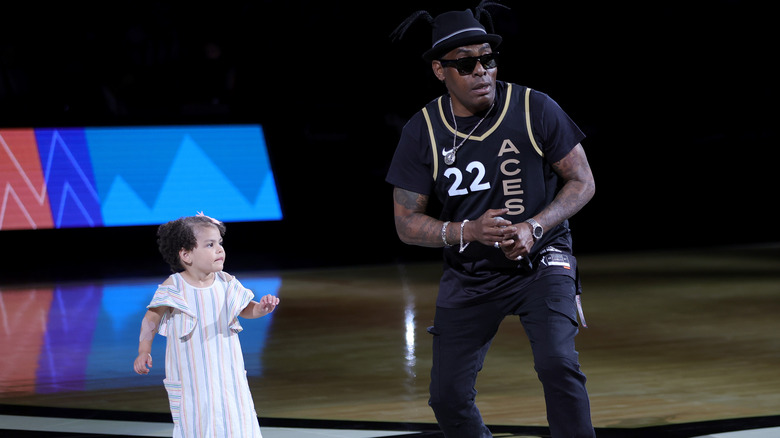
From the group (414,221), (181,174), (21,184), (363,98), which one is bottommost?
(414,221)

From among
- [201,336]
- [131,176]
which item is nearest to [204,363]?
[201,336]

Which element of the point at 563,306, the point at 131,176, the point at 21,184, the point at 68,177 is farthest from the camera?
the point at 131,176

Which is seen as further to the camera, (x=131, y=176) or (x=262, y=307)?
(x=131, y=176)

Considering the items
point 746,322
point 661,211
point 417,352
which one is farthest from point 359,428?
point 661,211

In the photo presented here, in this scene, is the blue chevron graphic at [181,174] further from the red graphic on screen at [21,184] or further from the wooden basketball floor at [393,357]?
the wooden basketball floor at [393,357]

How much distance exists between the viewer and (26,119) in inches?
502

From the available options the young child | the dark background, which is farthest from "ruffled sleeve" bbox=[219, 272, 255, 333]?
the dark background

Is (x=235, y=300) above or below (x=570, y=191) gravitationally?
below

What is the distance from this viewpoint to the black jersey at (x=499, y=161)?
3830mm

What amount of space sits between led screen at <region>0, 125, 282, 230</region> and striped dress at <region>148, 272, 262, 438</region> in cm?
923

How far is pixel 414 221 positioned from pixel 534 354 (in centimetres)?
64

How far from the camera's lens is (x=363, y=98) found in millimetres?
14555

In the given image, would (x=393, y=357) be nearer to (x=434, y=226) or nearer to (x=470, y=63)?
(x=434, y=226)

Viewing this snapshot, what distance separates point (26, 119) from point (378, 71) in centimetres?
475
